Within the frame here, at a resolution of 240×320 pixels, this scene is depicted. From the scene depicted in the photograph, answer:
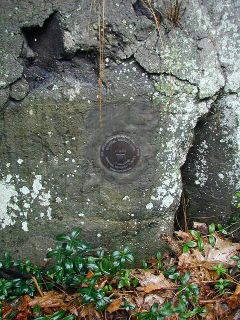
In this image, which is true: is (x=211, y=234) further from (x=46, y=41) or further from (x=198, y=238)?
(x=46, y=41)

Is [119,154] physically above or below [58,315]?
above

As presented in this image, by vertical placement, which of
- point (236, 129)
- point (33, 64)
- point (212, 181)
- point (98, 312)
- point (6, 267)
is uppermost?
point (33, 64)

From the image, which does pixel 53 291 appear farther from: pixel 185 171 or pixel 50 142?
pixel 185 171

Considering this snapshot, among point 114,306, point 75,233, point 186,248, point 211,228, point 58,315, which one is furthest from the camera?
point 211,228

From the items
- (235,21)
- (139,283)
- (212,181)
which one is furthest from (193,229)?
(235,21)

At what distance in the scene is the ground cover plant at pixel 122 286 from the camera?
85.2 inches

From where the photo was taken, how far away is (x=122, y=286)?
2248 millimetres

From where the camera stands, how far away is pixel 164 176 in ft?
7.97

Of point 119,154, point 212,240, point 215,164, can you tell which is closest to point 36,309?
point 119,154

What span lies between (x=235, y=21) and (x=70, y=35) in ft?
2.80

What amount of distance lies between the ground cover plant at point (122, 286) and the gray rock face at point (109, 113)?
168 millimetres

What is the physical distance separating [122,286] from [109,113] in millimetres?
857

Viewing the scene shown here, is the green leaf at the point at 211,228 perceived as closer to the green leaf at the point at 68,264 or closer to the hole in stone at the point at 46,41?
the green leaf at the point at 68,264

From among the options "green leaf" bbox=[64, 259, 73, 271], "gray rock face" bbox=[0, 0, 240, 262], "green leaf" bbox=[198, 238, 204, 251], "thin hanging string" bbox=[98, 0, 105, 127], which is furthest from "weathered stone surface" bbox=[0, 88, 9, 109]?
"green leaf" bbox=[198, 238, 204, 251]
